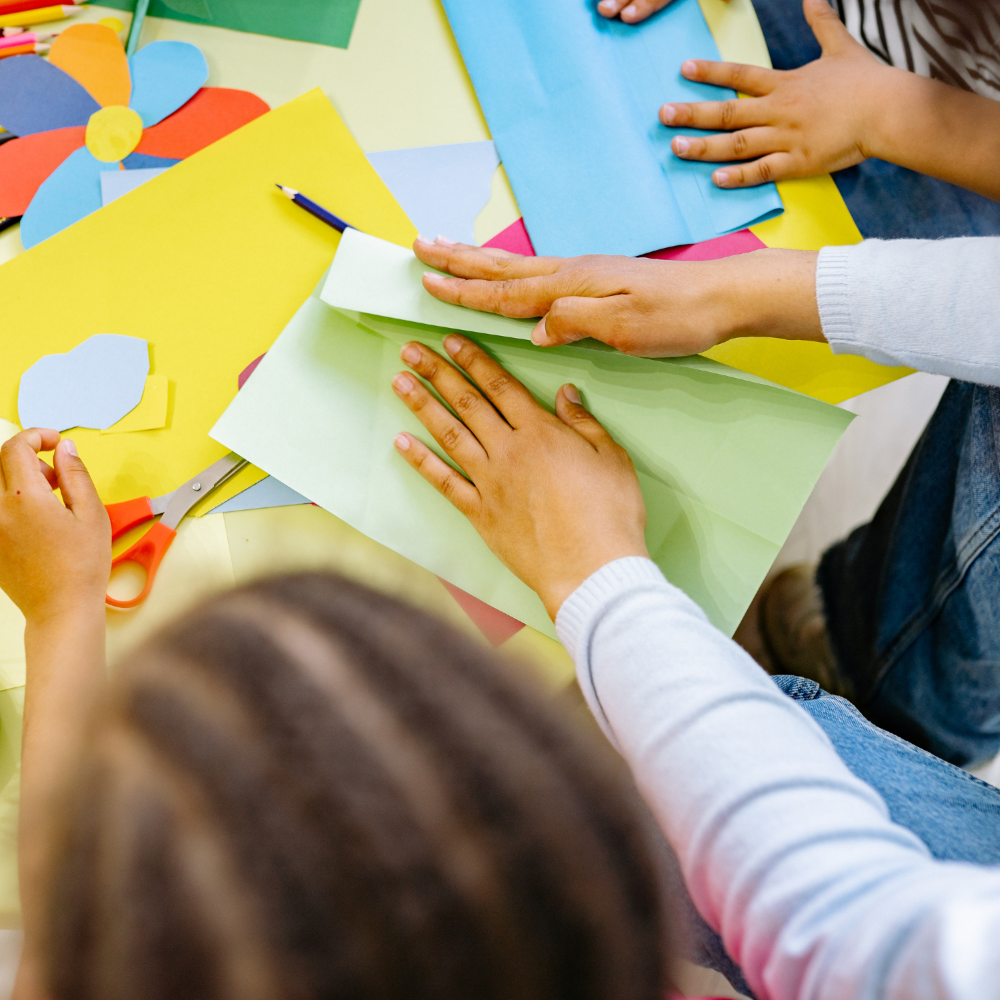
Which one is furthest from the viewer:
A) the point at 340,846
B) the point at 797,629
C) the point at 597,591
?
the point at 797,629

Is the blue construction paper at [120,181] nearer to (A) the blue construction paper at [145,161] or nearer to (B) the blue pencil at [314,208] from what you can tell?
(A) the blue construction paper at [145,161]

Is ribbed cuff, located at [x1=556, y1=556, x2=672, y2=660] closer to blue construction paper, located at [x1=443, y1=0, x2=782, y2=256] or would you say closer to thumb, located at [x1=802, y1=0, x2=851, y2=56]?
blue construction paper, located at [x1=443, y1=0, x2=782, y2=256]

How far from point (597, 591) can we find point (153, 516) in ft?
1.13

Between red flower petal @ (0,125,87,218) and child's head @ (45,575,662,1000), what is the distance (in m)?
0.53

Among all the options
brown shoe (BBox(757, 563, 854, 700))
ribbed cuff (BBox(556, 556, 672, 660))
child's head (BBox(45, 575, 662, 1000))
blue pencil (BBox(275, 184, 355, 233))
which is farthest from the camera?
brown shoe (BBox(757, 563, 854, 700))

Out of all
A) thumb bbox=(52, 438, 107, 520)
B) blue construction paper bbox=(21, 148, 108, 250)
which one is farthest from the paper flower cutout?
thumb bbox=(52, 438, 107, 520)

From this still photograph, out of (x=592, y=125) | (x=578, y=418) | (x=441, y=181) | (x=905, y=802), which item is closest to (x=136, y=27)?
(x=441, y=181)

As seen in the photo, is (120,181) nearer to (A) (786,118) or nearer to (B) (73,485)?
(B) (73,485)

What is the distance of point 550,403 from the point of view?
23.0 inches

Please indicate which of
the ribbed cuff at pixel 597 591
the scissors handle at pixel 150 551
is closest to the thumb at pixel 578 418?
the ribbed cuff at pixel 597 591

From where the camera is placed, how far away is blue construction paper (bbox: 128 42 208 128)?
0.63 meters

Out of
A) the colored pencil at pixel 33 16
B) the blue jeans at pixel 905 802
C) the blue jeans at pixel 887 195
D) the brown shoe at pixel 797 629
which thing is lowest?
the brown shoe at pixel 797 629

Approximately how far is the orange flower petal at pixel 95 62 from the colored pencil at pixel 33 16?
0.02m

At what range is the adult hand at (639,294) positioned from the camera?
54 cm
